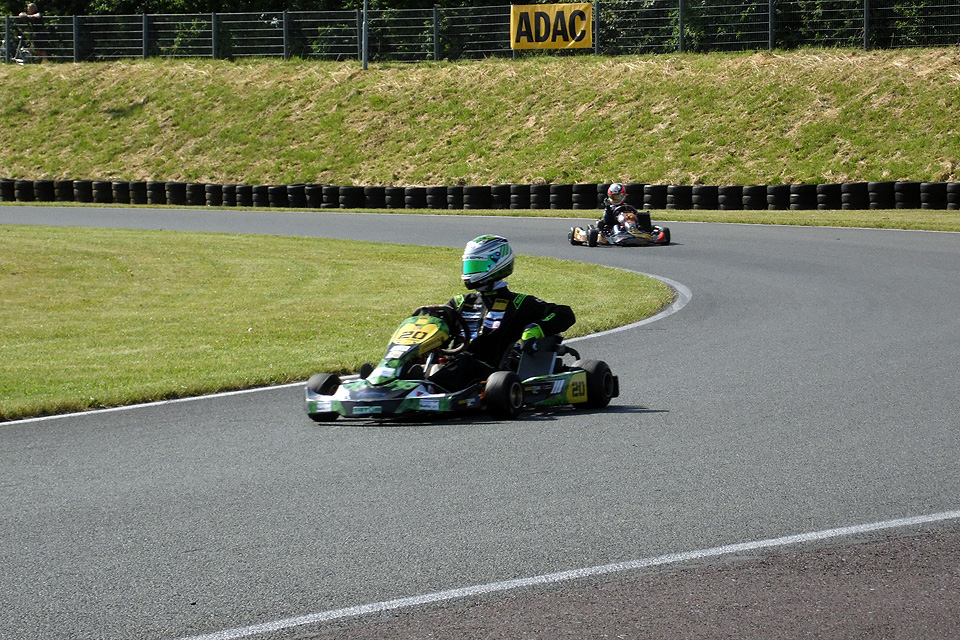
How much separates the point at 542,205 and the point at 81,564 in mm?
25171

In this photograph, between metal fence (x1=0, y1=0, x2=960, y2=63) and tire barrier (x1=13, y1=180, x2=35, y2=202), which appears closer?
tire barrier (x1=13, y1=180, x2=35, y2=202)

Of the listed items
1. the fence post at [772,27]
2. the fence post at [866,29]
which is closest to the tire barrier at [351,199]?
the fence post at [772,27]

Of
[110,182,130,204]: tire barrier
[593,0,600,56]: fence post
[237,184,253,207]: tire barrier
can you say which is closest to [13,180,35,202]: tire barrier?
[110,182,130,204]: tire barrier

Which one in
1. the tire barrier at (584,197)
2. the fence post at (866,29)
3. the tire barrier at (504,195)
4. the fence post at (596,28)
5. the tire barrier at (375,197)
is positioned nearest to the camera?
the tire barrier at (504,195)

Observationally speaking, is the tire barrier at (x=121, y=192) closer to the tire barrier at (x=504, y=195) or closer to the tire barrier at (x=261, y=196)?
the tire barrier at (x=504, y=195)

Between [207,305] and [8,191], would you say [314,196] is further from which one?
[207,305]

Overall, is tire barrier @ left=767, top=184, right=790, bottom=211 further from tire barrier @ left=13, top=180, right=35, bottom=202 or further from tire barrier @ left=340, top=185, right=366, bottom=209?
tire barrier @ left=13, top=180, right=35, bottom=202

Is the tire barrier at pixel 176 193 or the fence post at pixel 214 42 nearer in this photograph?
the tire barrier at pixel 176 193

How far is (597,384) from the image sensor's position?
328 inches

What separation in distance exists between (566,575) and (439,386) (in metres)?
3.26

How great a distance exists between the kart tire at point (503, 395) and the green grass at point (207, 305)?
248 centimetres

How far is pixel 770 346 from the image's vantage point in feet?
35.6

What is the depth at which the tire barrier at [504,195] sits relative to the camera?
26522mm

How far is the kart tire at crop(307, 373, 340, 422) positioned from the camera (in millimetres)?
7926
